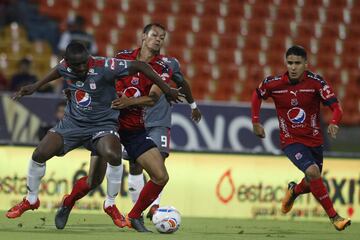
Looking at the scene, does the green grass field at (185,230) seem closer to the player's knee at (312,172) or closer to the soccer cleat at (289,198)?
the soccer cleat at (289,198)

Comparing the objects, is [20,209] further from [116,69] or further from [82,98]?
[116,69]

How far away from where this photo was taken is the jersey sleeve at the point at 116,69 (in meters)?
9.66

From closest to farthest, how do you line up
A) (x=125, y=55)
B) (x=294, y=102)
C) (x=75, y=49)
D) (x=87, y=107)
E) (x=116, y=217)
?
(x=75, y=49) < (x=87, y=107) < (x=116, y=217) < (x=125, y=55) < (x=294, y=102)

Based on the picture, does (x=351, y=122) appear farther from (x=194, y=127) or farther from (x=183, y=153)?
(x=183, y=153)

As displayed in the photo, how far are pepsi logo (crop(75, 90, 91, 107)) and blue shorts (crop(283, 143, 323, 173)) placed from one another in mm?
2460

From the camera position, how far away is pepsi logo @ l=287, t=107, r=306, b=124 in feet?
36.6

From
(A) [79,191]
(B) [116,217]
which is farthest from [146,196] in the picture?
(A) [79,191]

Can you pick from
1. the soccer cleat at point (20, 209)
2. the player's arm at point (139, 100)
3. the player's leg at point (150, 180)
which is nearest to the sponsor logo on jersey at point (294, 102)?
the player's arm at point (139, 100)

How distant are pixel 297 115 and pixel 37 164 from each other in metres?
2.92

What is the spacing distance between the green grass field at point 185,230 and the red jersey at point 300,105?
102 cm

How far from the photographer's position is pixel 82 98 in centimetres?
973

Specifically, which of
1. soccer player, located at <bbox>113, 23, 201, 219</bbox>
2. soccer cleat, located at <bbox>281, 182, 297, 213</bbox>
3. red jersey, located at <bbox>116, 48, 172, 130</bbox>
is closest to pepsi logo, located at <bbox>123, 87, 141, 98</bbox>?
red jersey, located at <bbox>116, 48, 172, 130</bbox>

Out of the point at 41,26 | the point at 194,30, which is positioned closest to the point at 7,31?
the point at 41,26

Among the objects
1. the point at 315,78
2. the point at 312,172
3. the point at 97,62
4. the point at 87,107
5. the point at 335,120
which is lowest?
the point at 312,172
